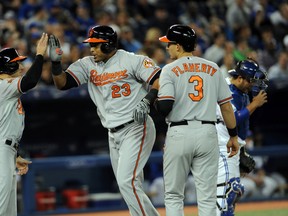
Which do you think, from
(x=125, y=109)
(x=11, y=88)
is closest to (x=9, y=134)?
(x=11, y=88)

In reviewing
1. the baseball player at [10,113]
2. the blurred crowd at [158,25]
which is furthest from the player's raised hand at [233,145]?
the blurred crowd at [158,25]

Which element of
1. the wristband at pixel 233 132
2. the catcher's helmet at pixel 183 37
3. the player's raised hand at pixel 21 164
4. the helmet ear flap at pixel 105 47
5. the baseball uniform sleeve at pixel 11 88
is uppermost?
the catcher's helmet at pixel 183 37

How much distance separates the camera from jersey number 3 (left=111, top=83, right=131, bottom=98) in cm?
804

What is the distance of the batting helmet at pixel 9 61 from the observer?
765cm

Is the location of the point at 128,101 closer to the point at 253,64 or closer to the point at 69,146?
the point at 253,64

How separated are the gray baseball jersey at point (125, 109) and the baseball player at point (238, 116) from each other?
0.77m

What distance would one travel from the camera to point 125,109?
26.4 ft

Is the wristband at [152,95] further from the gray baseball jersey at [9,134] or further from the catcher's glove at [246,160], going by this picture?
the catcher's glove at [246,160]

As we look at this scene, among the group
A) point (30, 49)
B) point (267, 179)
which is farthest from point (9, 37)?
point (267, 179)

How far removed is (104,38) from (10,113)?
3.93 feet

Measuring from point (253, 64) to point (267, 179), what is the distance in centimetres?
587

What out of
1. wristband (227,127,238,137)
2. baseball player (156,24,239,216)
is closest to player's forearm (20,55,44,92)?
baseball player (156,24,239,216)

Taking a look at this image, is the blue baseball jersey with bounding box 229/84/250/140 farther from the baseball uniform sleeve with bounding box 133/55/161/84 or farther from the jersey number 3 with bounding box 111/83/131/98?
the jersey number 3 with bounding box 111/83/131/98

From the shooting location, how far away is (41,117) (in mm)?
14094
